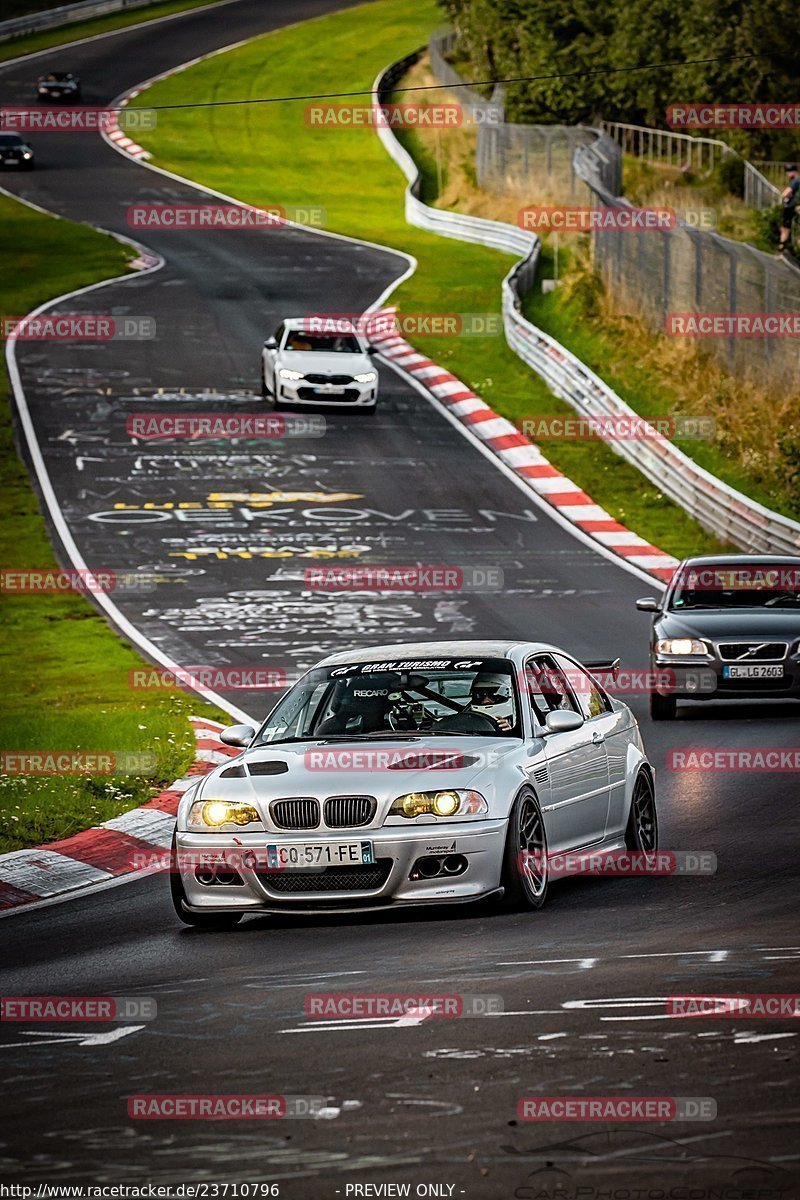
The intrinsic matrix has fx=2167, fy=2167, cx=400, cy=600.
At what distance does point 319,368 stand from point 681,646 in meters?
20.1

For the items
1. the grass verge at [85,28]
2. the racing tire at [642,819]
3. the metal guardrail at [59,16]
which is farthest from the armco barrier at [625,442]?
the metal guardrail at [59,16]

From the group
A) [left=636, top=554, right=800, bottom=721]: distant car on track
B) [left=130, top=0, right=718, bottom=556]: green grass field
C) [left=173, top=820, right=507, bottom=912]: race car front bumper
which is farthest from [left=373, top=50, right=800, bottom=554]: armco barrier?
[left=173, top=820, right=507, bottom=912]: race car front bumper

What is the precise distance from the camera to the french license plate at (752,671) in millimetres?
18984

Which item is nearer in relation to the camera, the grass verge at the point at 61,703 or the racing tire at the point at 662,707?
the grass verge at the point at 61,703

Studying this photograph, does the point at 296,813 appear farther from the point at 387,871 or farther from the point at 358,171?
the point at 358,171

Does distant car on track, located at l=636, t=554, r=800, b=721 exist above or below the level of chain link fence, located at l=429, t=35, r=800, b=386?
above

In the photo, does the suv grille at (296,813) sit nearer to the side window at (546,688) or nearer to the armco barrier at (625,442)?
the side window at (546,688)

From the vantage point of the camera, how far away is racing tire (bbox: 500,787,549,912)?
1038 centimetres

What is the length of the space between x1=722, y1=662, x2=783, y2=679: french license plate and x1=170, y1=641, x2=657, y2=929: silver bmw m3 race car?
735 centimetres

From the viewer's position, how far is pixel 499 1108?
6.66m

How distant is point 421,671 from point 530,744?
74 centimetres

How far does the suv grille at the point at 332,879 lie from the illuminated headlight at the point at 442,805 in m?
0.28

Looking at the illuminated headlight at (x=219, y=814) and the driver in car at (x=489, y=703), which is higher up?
the driver in car at (x=489, y=703)

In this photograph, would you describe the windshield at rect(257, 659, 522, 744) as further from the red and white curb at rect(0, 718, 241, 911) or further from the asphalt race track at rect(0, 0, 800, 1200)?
the red and white curb at rect(0, 718, 241, 911)
